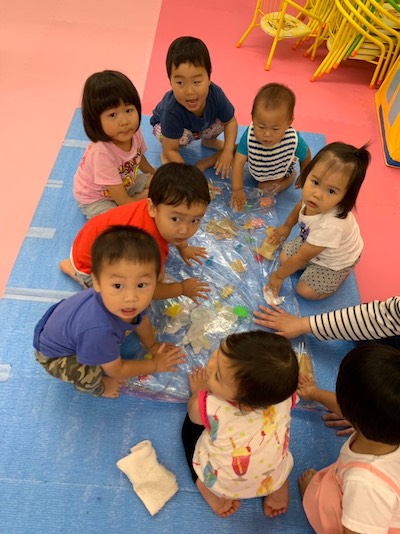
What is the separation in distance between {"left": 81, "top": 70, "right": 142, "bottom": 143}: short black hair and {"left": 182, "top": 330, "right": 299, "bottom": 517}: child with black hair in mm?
1162

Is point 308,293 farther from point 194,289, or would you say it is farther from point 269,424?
point 269,424

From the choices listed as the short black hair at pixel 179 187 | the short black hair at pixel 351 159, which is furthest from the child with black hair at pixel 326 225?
the short black hair at pixel 179 187

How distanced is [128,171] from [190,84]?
0.52 m

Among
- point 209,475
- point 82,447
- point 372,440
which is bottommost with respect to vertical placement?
point 82,447

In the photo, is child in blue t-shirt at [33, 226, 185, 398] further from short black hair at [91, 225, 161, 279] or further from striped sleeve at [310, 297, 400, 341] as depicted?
striped sleeve at [310, 297, 400, 341]

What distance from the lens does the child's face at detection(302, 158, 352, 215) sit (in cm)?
154

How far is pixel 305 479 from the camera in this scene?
141cm

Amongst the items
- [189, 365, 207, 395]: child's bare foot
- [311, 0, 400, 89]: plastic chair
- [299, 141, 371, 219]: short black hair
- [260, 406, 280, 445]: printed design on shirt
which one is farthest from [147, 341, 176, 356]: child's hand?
[311, 0, 400, 89]: plastic chair

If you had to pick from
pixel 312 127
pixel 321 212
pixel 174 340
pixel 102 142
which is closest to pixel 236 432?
pixel 174 340

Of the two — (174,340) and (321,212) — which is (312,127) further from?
(174,340)

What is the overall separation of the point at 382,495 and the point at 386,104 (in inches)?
110

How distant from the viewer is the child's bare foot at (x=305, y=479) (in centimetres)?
141

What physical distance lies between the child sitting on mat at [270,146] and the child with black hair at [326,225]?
1.04ft

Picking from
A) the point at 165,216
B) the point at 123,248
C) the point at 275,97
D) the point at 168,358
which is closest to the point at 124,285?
the point at 123,248
